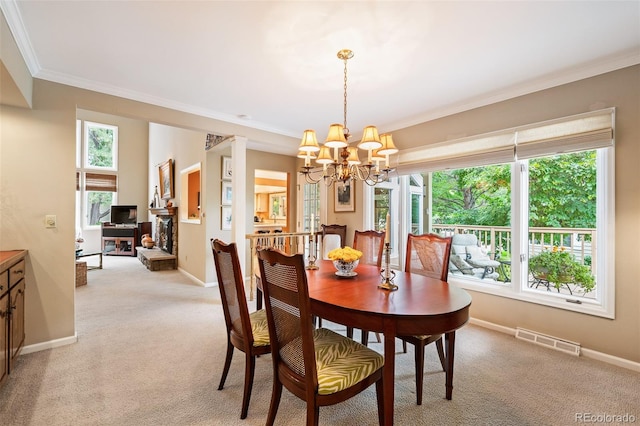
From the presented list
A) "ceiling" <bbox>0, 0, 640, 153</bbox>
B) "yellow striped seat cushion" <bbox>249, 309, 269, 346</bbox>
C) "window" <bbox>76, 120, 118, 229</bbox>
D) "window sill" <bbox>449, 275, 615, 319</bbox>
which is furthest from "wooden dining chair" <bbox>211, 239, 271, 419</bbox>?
"window" <bbox>76, 120, 118, 229</bbox>

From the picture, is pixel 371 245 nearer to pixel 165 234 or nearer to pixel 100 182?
pixel 165 234

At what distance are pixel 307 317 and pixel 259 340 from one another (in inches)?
26.9

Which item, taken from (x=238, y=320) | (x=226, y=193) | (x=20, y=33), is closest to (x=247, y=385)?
(x=238, y=320)

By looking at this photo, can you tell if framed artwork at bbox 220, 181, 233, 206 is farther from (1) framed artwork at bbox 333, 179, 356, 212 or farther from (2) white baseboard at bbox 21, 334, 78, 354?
(2) white baseboard at bbox 21, 334, 78, 354

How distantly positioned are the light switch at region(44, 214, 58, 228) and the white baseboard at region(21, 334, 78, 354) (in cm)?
104

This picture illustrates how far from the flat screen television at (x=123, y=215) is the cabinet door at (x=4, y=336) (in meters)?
7.42

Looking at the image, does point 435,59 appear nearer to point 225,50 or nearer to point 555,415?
point 225,50

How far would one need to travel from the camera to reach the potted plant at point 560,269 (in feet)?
9.22

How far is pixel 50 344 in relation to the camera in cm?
263

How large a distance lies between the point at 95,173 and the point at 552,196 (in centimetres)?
1049

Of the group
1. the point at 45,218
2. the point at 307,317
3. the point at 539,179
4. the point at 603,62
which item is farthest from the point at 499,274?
the point at 45,218

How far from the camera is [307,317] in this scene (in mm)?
1312

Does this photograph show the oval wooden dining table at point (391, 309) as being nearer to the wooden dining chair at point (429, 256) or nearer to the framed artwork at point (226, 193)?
the wooden dining chair at point (429, 256)

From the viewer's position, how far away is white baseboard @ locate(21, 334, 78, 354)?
2.52 metres
